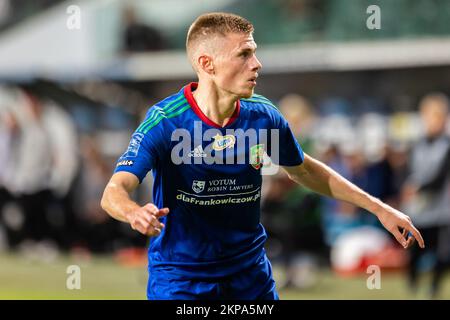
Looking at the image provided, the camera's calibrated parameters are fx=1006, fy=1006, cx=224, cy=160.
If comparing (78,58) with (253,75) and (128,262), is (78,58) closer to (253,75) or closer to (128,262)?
(128,262)

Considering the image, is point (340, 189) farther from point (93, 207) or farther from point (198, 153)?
point (93, 207)

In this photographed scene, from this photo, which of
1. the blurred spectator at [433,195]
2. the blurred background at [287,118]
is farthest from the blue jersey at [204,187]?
the blurred spectator at [433,195]

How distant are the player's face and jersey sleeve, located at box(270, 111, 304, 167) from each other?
1.01ft

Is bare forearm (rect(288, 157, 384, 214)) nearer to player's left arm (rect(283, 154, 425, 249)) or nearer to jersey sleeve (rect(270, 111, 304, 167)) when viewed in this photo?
player's left arm (rect(283, 154, 425, 249))

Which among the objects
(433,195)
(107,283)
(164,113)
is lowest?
(107,283)

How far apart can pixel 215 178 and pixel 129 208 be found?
0.93 metres

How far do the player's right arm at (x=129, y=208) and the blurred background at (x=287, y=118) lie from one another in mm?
6940

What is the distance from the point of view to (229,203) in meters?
5.80

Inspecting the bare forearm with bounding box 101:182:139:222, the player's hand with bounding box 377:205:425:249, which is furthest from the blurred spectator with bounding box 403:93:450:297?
the bare forearm with bounding box 101:182:139:222

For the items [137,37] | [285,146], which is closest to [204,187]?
[285,146]

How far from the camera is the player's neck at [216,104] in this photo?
229 inches

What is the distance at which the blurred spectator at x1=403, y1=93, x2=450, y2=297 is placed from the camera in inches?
478

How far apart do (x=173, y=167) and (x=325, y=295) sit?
7.10m

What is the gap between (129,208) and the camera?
4941 mm
